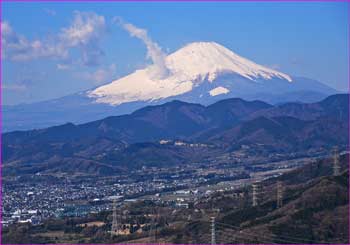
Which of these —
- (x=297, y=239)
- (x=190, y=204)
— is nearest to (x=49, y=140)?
(x=190, y=204)

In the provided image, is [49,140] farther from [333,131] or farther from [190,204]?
[190,204]

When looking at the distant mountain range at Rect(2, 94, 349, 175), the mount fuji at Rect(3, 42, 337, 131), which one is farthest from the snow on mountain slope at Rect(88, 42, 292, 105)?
the distant mountain range at Rect(2, 94, 349, 175)

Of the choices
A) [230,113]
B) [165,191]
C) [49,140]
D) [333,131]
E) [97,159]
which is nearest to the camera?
[165,191]

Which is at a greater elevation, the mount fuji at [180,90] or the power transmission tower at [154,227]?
the mount fuji at [180,90]

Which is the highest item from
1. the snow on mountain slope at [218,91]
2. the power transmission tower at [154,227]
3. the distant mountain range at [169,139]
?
the snow on mountain slope at [218,91]

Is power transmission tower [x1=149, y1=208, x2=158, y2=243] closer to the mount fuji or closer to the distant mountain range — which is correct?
the distant mountain range

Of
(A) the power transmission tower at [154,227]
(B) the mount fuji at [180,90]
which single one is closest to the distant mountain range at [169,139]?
(A) the power transmission tower at [154,227]

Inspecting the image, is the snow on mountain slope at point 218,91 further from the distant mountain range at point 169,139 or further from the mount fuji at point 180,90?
the distant mountain range at point 169,139
